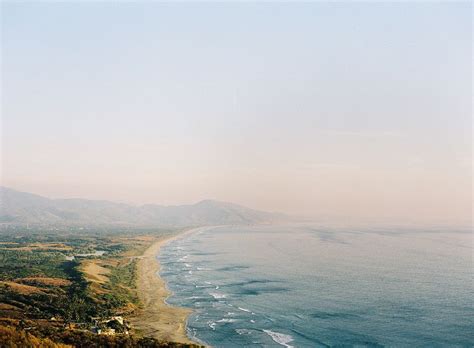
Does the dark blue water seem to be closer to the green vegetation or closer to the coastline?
the coastline

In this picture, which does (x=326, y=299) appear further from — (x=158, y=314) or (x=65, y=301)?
(x=65, y=301)

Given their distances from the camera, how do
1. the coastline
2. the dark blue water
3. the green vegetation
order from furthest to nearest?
the coastline < the dark blue water < the green vegetation

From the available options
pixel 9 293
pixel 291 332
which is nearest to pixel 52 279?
pixel 9 293

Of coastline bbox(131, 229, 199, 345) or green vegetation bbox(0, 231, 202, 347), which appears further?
coastline bbox(131, 229, 199, 345)

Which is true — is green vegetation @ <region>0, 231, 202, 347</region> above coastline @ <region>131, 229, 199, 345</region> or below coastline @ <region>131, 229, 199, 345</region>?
above

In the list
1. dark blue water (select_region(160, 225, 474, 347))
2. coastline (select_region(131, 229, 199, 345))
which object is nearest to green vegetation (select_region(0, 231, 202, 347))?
coastline (select_region(131, 229, 199, 345))

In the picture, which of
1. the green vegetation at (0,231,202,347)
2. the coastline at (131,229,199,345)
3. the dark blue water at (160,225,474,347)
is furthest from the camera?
the coastline at (131,229,199,345)

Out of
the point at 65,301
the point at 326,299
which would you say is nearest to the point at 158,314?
the point at 65,301
